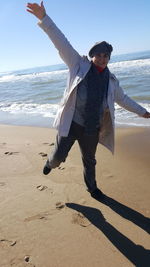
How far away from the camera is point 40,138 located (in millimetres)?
6930

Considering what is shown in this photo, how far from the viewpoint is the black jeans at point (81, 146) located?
3795 mm

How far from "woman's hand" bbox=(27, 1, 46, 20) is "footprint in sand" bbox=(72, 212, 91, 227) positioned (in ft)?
7.16

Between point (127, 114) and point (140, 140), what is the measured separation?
2708mm

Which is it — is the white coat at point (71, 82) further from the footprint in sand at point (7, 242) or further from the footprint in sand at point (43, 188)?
the footprint in sand at point (7, 242)

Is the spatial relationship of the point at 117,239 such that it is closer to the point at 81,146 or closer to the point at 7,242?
the point at 7,242

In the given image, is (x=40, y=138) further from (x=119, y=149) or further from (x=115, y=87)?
(x=115, y=87)

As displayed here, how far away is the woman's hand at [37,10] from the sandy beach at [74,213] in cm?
215

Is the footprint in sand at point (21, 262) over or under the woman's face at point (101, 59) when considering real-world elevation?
under

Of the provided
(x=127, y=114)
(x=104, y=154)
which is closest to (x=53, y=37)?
(x=104, y=154)

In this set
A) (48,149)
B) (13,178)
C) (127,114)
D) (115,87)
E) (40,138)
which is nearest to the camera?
(115,87)

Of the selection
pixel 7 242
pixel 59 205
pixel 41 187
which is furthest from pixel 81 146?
pixel 7 242

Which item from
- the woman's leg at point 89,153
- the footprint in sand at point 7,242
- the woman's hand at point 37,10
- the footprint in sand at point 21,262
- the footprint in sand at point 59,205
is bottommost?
the footprint in sand at point 21,262

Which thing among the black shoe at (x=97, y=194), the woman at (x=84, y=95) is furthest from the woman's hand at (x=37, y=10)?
the black shoe at (x=97, y=194)

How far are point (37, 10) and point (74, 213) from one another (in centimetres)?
225
